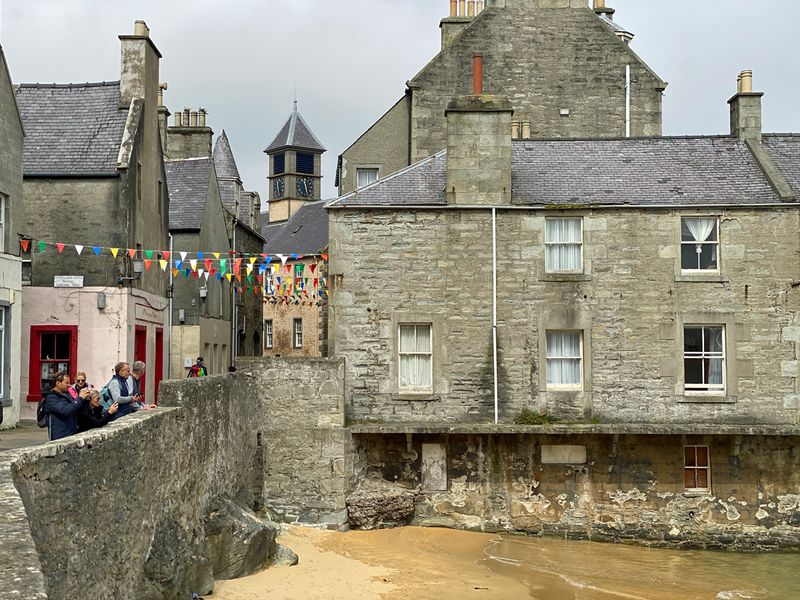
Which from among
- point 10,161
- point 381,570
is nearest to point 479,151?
point 381,570

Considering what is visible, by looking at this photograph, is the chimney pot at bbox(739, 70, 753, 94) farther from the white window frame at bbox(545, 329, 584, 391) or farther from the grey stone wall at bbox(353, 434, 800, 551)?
the grey stone wall at bbox(353, 434, 800, 551)

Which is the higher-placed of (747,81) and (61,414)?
(747,81)

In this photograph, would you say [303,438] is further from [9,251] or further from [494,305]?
[9,251]

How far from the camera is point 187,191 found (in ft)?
96.4

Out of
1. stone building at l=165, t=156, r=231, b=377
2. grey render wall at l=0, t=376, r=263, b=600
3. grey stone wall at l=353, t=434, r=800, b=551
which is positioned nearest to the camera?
grey render wall at l=0, t=376, r=263, b=600

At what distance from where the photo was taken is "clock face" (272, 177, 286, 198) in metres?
79.3

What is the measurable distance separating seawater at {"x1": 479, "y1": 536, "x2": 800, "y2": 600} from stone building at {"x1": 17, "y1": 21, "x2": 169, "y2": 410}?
9807mm

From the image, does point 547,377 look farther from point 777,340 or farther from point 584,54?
point 584,54

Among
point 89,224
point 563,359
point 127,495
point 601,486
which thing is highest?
point 89,224

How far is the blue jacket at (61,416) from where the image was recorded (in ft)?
33.4

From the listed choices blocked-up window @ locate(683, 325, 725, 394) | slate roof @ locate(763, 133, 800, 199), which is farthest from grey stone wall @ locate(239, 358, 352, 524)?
slate roof @ locate(763, 133, 800, 199)

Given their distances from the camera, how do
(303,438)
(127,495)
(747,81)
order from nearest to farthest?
(127,495)
(303,438)
(747,81)

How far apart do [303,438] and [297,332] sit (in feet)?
104

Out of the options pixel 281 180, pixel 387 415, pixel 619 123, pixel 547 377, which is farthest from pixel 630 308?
pixel 281 180
